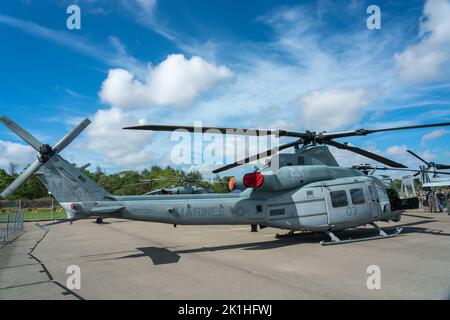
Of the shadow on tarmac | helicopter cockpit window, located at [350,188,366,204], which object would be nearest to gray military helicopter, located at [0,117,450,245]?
helicopter cockpit window, located at [350,188,366,204]

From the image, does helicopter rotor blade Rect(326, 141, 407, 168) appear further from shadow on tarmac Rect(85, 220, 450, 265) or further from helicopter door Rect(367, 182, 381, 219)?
shadow on tarmac Rect(85, 220, 450, 265)

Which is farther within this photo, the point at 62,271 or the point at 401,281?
the point at 62,271

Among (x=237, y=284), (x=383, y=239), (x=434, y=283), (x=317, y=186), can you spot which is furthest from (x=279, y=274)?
(x=383, y=239)

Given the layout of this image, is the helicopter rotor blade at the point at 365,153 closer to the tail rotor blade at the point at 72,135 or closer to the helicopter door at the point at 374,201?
the helicopter door at the point at 374,201

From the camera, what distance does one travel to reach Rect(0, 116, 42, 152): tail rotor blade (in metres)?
9.68

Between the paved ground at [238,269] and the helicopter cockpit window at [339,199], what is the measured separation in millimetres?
1509

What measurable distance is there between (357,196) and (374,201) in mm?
1007

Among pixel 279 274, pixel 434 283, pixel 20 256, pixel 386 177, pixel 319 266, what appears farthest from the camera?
pixel 386 177

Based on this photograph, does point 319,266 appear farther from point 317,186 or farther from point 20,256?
point 20,256

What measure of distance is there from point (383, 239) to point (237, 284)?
8209 mm

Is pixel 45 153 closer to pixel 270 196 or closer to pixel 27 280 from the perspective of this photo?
pixel 27 280

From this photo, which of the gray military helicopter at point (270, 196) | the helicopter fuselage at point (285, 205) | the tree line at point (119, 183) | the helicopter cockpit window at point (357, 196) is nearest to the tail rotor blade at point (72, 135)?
the gray military helicopter at point (270, 196)

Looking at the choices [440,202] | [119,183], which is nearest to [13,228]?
[440,202]
